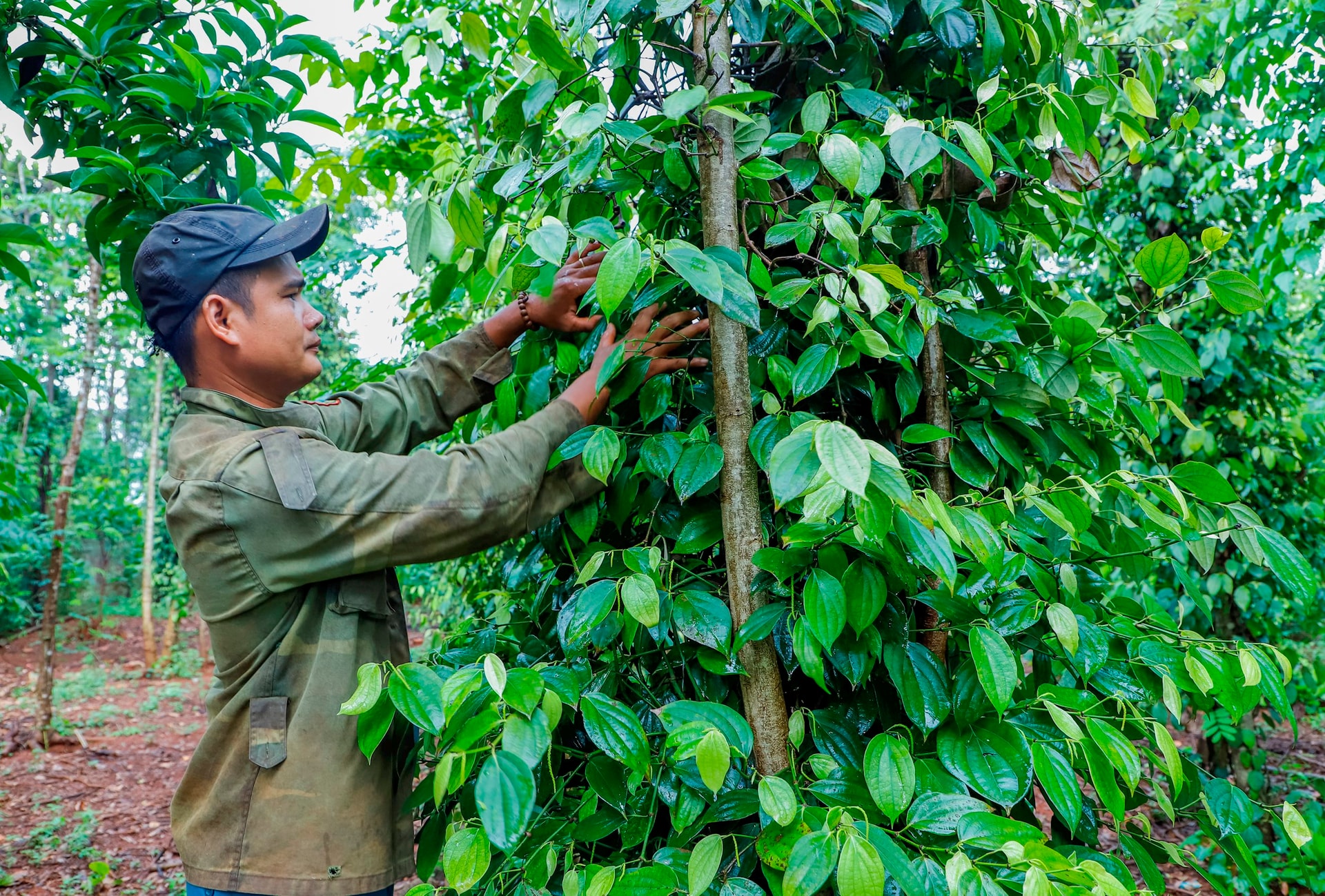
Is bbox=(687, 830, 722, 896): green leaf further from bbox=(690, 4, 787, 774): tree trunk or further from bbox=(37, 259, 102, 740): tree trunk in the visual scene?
bbox=(37, 259, 102, 740): tree trunk

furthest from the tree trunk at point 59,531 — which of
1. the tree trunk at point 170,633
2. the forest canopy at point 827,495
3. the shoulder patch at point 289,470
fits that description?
the shoulder patch at point 289,470

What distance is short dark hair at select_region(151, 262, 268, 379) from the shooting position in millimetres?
1252

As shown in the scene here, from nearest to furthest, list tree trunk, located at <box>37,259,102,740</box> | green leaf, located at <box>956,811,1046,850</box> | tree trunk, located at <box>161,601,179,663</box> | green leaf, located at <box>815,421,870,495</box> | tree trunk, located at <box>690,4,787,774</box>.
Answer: green leaf, located at <box>815,421,870,495</box>
green leaf, located at <box>956,811,1046,850</box>
tree trunk, located at <box>690,4,787,774</box>
tree trunk, located at <box>37,259,102,740</box>
tree trunk, located at <box>161,601,179,663</box>

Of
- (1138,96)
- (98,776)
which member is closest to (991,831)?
(1138,96)

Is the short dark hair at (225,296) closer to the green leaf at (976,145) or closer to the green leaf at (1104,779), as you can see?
the green leaf at (976,145)

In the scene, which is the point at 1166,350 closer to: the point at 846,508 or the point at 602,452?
the point at 846,508

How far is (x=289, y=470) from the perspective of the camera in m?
1.08

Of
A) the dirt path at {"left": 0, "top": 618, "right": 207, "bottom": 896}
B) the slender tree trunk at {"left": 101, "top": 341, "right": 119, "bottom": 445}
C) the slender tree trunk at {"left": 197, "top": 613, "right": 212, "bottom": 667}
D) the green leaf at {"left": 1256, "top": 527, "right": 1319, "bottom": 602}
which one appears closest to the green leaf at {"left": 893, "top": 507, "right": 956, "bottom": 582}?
the green leaf at {"left": 1256, "top": 527, "right": 1319, "bottom": 602}

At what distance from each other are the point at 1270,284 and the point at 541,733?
2851 mm

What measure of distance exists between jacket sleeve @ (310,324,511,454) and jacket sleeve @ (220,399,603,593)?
0.33 m

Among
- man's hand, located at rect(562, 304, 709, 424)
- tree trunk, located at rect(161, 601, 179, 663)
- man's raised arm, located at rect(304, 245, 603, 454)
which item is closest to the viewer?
man's hand, located at rect(562, 304, 709, 424)

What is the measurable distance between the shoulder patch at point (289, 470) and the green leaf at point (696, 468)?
0.44 meters

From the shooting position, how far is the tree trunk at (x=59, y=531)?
5781 millimetres

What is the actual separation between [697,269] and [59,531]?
6726 mm
